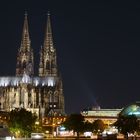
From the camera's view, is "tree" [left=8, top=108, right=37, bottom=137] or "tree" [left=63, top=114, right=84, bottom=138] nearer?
"tree" [left=8, top=108, right=37, bottom=137]

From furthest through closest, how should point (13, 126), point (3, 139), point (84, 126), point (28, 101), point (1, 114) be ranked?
1. point (28, 101)
2. point (1, 114)
3. point (84, 126)
4. point (13, 126)
5. point (3, 139)

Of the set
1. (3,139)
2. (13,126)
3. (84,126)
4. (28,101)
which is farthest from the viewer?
(28,101)

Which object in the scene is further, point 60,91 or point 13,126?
point 60,91

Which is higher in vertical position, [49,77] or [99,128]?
[49,77]

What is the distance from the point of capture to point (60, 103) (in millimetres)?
199625

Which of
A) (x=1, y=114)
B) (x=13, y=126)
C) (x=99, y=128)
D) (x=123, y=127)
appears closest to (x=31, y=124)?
(x=13, y=126)

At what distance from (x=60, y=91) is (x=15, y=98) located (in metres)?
14.0

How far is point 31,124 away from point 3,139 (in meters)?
53.0

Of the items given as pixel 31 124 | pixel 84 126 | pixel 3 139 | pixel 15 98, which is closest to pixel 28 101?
pixel 15 98

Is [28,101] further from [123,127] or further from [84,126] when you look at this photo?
[123,127]

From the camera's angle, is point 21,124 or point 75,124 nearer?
point 21,124

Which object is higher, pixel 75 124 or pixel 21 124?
pixel 75 124

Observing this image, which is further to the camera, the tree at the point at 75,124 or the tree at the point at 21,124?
the tree at the point at 75,124

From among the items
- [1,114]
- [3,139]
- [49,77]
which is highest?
[49,77]
